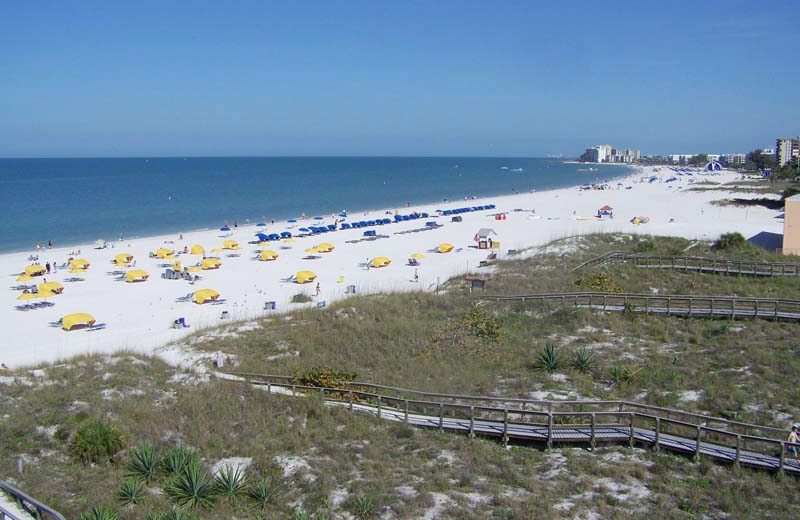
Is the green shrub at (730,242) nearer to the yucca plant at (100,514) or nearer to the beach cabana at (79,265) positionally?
the yucca plant at (100,514)

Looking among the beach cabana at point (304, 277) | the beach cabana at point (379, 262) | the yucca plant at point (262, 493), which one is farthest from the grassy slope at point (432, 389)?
the beach cabana at point (379, 262)

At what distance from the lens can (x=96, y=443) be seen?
11445 millimetres

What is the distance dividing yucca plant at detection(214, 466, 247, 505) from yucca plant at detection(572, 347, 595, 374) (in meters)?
Answer: 8.88

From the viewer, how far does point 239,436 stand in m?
12.3

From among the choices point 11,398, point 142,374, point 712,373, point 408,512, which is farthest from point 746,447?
point 11,398

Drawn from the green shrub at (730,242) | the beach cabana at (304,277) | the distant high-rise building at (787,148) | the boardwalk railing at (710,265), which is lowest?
the beach cabana at (304,277)

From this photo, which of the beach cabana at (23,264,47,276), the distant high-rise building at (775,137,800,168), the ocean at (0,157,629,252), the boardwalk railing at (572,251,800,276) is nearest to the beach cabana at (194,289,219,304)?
the beach cabana at (23,264,47,276)

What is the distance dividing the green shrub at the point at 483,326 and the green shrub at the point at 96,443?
10.5m

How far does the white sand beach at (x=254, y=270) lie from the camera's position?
24.9 meters

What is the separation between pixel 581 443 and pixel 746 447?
2.80 metres

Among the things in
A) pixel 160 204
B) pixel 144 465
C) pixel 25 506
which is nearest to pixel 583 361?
pixel 144 465

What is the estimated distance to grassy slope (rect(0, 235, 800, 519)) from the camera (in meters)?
9.71

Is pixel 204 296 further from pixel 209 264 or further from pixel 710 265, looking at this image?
pixel 710 265

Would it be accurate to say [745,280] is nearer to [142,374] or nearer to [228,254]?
[142,374]
